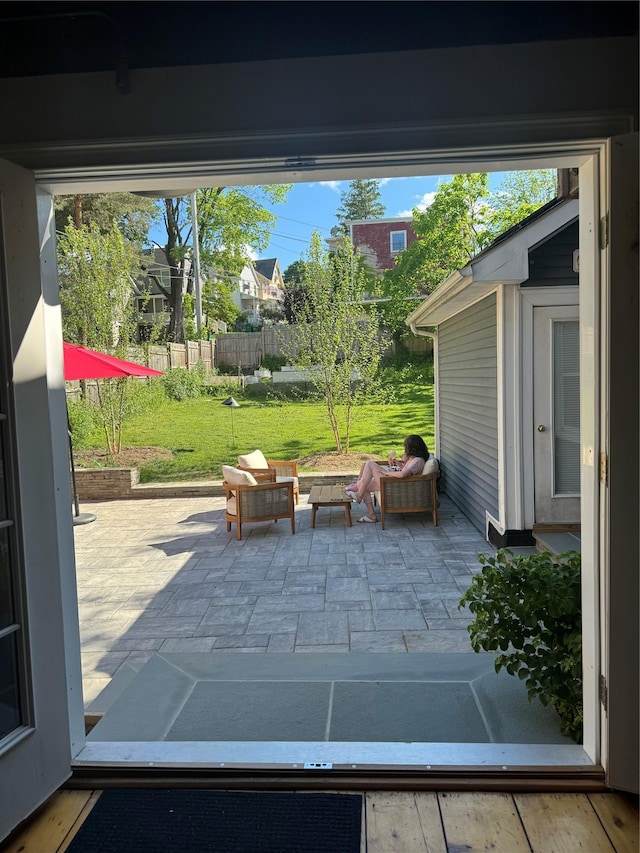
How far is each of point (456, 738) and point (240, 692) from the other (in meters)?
1.11

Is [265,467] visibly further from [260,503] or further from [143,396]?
[143,396]

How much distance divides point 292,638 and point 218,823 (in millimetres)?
1862

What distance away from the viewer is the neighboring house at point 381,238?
23.8 m

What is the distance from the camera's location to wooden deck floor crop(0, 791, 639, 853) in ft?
5.98

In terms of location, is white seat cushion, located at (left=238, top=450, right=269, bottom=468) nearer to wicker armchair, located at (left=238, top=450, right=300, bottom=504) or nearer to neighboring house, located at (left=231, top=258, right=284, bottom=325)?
wicker armchair, located at (left=238, top=450, right=300, bottom=504)

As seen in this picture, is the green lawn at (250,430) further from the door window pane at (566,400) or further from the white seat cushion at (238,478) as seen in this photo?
the door window pane at (566,400)

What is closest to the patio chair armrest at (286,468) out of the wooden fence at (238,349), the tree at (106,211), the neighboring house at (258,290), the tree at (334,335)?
the tree at (334,335)

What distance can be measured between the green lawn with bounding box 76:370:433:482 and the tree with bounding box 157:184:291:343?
6.63 meters

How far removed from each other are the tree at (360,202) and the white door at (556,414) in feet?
95.2

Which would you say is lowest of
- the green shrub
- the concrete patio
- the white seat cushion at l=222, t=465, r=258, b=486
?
the concrete patio

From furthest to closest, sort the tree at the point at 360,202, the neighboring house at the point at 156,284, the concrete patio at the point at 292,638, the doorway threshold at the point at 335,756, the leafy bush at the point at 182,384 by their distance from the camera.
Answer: the tree at the point at 360,202 < the neighboring house at the point at 156,284 < the leafy bush at the point at 182,384 < the concrete patio at the point at 292,638 < the doorway threshold at the point at 335,756

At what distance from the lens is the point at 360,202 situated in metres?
33.3

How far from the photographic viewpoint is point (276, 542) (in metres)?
6.19

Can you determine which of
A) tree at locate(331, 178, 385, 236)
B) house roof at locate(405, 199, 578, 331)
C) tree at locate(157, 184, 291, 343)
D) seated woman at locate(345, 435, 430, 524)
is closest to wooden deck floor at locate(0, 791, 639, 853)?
house roof at locate(405, 199, 578, 331)
